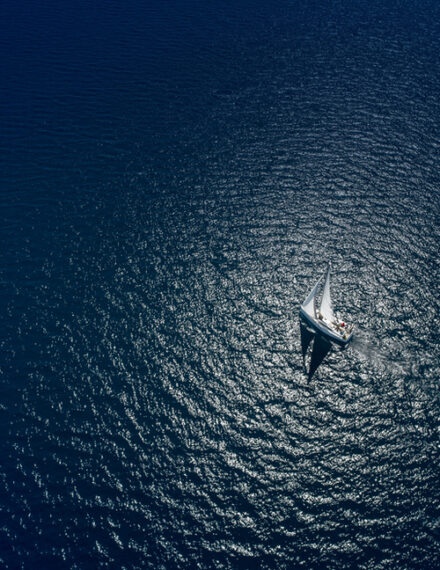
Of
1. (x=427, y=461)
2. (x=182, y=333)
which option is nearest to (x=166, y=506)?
(x=182, y=333)

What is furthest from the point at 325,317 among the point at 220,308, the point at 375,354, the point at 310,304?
the point at 220,308

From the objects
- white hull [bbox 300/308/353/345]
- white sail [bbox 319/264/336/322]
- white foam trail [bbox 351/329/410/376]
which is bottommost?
white foam trail [bbox 351/329/410/376]

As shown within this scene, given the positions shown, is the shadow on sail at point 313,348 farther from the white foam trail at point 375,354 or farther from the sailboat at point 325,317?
the white foam trail at point 375,354

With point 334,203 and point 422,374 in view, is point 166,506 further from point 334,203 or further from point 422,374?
point 334,203

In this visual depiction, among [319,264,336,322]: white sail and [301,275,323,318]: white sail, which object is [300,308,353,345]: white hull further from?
[319,264,336,322]: white sail

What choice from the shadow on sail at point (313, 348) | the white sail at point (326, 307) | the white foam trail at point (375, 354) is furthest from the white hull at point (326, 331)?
the white foam trail at point (375, 354)

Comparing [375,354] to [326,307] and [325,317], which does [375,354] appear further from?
[326,307]

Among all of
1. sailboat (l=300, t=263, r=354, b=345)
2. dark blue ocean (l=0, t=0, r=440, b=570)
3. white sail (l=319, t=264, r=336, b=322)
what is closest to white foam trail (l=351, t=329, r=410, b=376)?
dark blue ocean (l=0, t=0, r=440, b=570)
